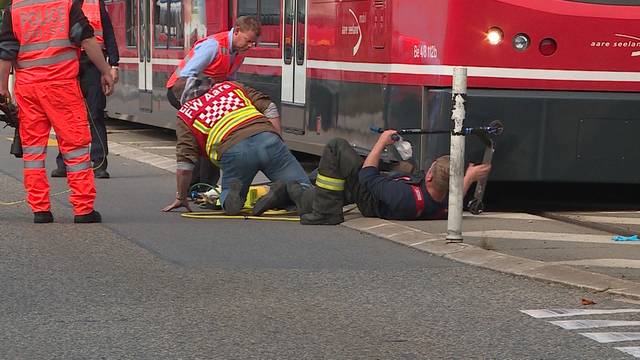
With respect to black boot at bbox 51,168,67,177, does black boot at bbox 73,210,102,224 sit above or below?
above

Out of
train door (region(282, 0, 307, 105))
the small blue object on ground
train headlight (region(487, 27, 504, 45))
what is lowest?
the small blue object on ground

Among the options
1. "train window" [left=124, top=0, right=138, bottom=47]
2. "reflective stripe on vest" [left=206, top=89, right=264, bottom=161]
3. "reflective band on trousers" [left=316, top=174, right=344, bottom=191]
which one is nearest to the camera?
"reflective band on trousers" [left=316, top=174, right=344, bottom=191]

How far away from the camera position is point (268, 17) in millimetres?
12516

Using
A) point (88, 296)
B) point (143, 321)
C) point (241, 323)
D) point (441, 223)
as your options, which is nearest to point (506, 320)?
point (241, 323)

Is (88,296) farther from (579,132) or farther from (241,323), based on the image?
(579,132)

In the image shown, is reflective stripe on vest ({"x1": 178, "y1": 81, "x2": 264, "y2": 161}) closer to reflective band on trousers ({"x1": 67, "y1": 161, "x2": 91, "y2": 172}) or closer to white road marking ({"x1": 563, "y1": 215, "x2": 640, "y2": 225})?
reflective band on trousers ({"x1": 67, "y1": 161, "x2": 91, "y2": 172})

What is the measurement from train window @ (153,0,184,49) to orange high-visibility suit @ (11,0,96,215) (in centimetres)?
722

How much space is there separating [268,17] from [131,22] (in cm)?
623

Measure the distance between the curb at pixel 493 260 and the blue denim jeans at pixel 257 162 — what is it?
30.4 inches

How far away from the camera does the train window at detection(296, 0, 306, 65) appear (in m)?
11.6

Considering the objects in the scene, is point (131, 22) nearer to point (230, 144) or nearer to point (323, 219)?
point (230, 144)

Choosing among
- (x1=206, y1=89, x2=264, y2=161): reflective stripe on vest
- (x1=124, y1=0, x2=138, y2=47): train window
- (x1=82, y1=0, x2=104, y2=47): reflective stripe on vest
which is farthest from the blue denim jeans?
(x1=124, y1=0, x2=138, y2=47): train window

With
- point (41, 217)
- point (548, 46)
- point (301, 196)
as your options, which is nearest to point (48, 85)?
point (41, 217)

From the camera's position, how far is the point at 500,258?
7.28 m
